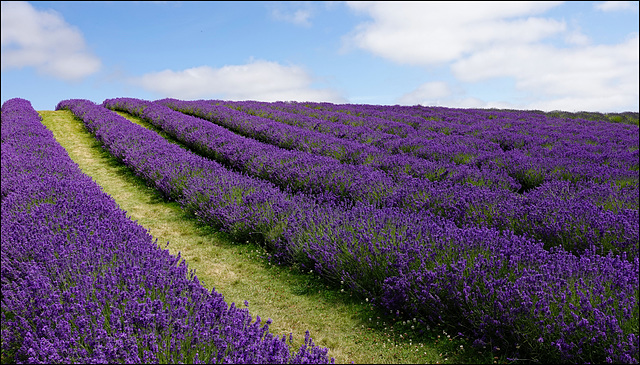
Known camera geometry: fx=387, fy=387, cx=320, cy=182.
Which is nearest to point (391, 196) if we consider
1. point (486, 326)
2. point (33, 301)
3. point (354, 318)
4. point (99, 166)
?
point (354, 318)

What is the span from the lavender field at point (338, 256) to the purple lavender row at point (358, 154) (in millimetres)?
48

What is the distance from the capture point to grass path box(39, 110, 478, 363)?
107 inches

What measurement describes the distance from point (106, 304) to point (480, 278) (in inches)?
98.4

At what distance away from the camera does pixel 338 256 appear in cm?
351

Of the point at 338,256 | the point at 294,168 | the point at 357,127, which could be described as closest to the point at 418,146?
the point at 357,127

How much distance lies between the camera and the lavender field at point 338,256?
2.17 metres

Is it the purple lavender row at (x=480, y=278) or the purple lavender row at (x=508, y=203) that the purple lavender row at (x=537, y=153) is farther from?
the purple lavender row at (x=480, y=278)

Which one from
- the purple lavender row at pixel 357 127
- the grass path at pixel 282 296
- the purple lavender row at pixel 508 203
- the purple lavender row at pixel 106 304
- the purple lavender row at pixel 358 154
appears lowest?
the grass path at pixel 282 296

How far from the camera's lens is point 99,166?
885 cm

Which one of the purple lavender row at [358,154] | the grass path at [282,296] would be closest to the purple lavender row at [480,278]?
the grass path at [282,296]

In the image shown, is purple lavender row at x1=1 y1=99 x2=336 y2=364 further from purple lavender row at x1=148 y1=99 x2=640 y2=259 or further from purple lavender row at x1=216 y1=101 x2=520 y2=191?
purple lavender row at x1=216 y1=101 x2=520 y2=191

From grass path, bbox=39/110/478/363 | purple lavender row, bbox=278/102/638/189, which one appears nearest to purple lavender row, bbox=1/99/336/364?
grass path, bbox=39/110/478/363

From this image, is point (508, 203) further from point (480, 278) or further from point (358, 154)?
point (358, 154)

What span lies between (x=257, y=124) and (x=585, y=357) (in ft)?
32.9
